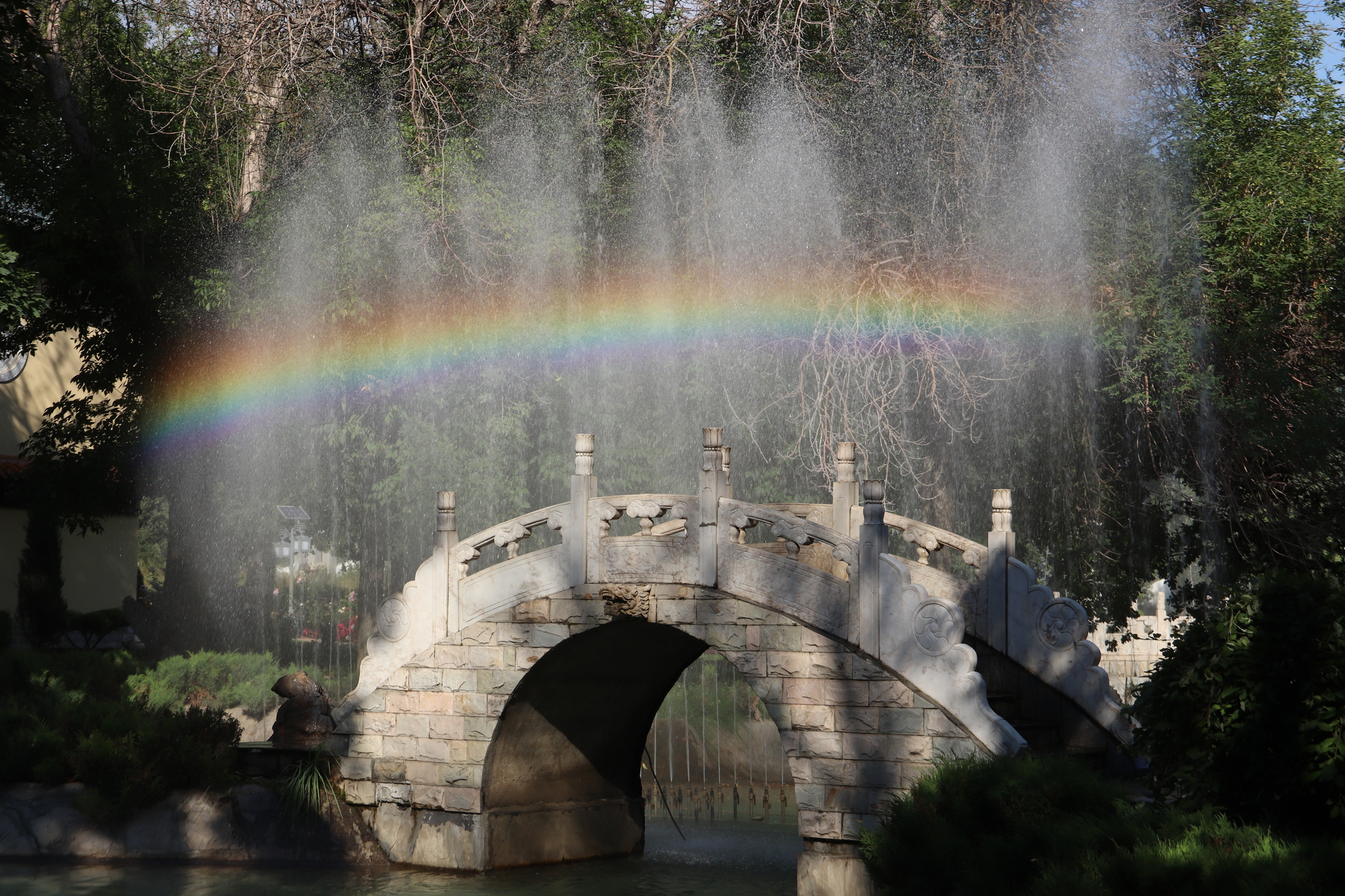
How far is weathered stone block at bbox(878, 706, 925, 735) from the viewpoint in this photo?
30.9 feet

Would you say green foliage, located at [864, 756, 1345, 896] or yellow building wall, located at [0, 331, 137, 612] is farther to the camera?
yellow building wall, located at [0, 331, 137, 612]

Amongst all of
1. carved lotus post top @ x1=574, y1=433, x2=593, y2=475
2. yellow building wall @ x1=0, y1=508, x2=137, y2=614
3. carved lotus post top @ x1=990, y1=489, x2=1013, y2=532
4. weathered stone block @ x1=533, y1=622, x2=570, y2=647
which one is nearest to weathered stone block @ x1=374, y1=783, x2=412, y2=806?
weathered stone block @ x1=533, y1=622, x2=570, y2=647

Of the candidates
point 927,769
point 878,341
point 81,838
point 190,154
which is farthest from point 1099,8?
point 81,838

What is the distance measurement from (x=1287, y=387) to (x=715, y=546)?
690cm

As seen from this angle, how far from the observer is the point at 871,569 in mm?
9602

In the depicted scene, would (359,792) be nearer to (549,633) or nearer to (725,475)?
(549,633)

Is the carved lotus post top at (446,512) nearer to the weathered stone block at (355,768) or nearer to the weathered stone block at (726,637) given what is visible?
the weathered stone block at (355,768)

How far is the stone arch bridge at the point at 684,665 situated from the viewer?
9.59 meters

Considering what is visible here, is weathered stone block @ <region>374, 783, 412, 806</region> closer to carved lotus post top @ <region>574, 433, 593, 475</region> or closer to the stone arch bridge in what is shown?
the stone arch bridge

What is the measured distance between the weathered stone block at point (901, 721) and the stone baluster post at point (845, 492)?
8.37 ft

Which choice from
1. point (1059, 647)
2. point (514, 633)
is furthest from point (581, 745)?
point (1059, 647)

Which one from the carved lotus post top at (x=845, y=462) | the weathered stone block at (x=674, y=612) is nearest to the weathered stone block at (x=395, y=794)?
the weathered stone block at (x=674, y=612)

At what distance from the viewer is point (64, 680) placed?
56.2 feet

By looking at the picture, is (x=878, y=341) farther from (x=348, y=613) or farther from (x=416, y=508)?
(x=348, y=613)
